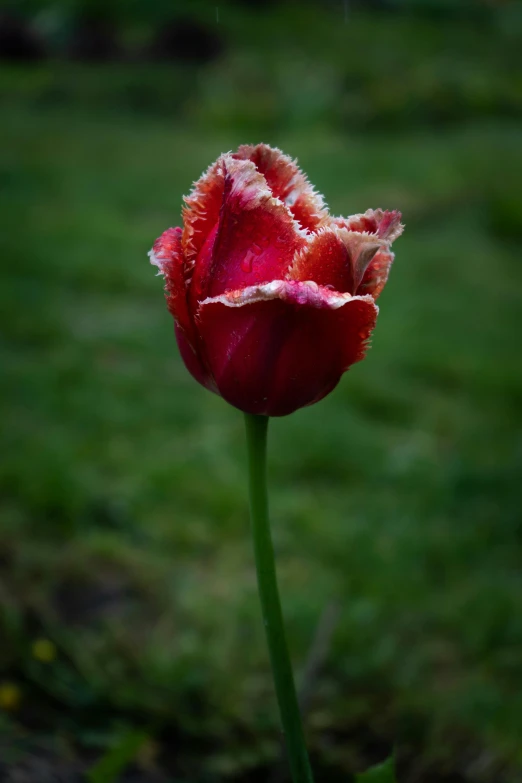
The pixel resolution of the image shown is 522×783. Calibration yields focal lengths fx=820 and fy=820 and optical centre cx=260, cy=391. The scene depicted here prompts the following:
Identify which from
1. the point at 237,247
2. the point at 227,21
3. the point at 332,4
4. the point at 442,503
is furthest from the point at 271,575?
the point at 332,4

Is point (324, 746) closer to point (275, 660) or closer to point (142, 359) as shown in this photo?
point (275, 660)

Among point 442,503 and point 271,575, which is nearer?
point 271,575

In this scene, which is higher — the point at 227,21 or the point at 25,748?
the point at 227,21

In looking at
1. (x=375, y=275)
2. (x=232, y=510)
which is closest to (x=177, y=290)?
(x=375, y=275)

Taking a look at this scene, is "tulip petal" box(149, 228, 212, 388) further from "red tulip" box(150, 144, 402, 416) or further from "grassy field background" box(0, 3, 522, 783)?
"grassy field background" box(0, 3, 522, 783)

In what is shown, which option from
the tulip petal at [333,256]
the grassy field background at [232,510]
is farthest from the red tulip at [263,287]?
the grassy field background at [232,510]

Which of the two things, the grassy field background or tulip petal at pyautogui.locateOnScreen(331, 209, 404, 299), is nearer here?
tulip petal at pyautogui.locateOnScreen(331, 209, 404, 299)

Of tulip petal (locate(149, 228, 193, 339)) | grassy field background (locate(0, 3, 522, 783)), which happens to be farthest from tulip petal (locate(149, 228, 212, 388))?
grassy field background (locate(0, 3, 522, 783))
